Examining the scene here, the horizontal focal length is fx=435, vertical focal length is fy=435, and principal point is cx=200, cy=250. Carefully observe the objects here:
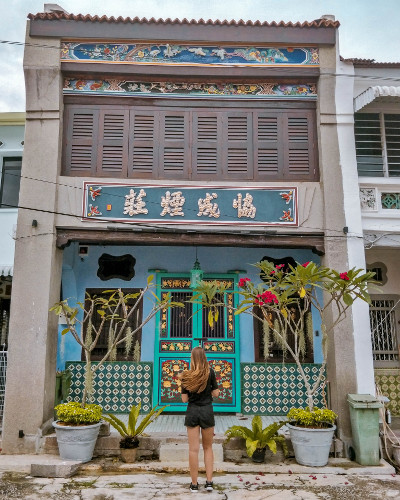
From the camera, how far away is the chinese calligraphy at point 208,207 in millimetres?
7750

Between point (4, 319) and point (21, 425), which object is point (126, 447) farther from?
point (4, 319)

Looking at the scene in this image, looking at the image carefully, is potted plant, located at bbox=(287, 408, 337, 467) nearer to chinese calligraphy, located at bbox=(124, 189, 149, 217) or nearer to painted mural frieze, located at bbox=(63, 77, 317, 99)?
chinese calligraphy, located at bbox=(124, 189, 149, 217)

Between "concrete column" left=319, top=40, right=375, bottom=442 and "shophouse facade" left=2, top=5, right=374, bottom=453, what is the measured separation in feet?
0.08

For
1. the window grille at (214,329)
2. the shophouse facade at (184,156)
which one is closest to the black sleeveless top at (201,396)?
the shophouse facade at (184,156)

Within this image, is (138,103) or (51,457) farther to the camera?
(138,103)

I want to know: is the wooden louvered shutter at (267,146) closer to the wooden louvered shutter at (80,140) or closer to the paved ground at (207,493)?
the wooden louvered shutter at (80,140)

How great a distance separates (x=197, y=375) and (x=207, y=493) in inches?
59.2

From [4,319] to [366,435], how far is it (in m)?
7.48

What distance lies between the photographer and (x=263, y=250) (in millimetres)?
9492

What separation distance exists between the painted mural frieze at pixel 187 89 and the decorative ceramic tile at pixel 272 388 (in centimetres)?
527

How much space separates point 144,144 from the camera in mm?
8117

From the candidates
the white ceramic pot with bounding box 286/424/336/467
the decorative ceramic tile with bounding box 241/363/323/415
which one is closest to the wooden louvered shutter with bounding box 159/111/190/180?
the decorative ceramic tile with bounding box 241/363/323/415

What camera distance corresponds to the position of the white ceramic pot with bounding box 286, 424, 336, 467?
20.8 feet

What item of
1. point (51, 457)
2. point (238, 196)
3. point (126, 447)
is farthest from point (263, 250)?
point (51, 457)
